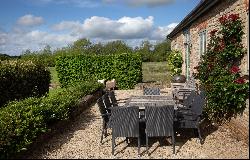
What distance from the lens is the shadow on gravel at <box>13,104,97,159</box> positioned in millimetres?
7309

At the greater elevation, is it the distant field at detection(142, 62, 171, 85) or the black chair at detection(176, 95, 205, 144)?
the black chair at detection(176, 95, 205, 144)

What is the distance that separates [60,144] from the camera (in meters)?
8.19

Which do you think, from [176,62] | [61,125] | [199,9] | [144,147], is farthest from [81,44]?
[144,147]

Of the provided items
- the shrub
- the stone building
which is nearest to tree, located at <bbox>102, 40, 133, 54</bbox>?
the shrub

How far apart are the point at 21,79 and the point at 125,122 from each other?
6.97m

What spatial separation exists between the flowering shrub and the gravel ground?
563 millimetres

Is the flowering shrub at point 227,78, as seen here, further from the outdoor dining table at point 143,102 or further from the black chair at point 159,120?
the black chair at point 159,120

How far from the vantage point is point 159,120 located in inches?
288

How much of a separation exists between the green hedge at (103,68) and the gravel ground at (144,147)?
12.0 m

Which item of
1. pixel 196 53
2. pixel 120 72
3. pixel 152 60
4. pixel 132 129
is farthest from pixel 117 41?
pixel 132 129

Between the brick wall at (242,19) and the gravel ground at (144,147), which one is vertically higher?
the brick wall at (242,19)

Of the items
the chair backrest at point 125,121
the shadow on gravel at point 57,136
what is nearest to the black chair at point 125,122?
the chair backrest at point 125,121

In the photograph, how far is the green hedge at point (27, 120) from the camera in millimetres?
6699

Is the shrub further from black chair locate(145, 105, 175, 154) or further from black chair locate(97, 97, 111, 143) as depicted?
black chair locate(145, 105, 175, 154)
